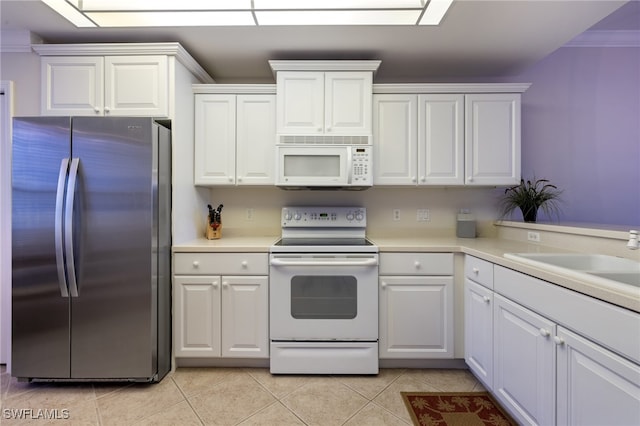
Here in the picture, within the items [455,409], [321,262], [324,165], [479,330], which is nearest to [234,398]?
[321,262]

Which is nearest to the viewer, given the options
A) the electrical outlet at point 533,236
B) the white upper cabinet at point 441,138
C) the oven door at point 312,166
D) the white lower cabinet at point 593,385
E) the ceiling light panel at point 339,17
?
the white lower cabinet at point 593,385

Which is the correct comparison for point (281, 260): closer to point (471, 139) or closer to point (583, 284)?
point (583, 284)

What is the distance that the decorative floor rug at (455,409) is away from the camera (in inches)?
62.4

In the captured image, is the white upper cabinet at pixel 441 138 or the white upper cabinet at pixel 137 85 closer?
the white upper cabinet at pixel 137 85

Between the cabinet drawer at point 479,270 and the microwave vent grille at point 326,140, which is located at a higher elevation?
the microwave vent grille at point 326,140

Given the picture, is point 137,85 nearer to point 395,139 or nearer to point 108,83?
point 108,83

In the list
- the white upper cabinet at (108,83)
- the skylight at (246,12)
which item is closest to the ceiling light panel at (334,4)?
the skylight at (246,12)

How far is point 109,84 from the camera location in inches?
80.4

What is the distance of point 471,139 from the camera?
91.7 inches

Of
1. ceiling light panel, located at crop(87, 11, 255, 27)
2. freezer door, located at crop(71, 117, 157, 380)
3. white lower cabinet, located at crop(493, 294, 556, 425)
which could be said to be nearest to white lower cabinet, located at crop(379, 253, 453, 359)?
white lower cabinet, located at crop(493, 294, 556, 425)

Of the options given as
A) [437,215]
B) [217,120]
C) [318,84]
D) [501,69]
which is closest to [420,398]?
[437,215]

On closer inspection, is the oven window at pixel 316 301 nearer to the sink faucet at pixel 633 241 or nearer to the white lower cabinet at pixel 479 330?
the white lower cabinet at pixel 479 330

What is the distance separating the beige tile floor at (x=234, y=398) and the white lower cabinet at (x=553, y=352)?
48cm

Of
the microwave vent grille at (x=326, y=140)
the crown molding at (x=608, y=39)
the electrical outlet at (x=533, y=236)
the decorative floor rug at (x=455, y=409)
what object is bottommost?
the decorative floor rug at (x=455, y=409)
